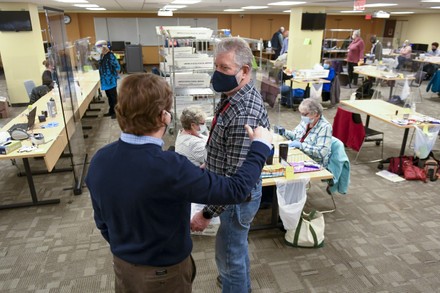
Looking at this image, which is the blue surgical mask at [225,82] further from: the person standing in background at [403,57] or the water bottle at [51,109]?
the person standing in background at [403,57]

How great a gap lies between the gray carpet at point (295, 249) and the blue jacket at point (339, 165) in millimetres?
394

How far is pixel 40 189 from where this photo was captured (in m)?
4.04

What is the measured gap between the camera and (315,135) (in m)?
3.29

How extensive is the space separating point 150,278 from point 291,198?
5.77ft

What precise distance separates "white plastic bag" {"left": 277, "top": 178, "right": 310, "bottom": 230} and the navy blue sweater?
5.19 ft

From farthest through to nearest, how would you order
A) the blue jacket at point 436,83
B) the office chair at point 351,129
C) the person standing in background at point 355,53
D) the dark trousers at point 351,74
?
the dark trousers at point 351,74 < the person standing in background at point 355,53 < the blue jacket at point 436,83 < the office chair at point 351,129

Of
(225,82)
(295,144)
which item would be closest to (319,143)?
(295,144)

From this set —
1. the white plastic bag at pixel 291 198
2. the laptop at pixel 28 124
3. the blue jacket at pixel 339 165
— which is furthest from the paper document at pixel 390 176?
the laptop at pixel 28 124

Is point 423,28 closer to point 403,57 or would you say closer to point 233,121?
point 403,57

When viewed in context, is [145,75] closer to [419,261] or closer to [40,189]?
[419,261]

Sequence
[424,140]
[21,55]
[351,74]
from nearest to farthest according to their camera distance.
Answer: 1. [424,140]
2. [21,55]
3. [351,74]

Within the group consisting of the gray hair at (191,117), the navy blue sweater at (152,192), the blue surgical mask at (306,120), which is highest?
the navy blue sweater at (152,192)

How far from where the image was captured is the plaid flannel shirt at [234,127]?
1.52 meters

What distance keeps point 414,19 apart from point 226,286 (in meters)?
17.6
